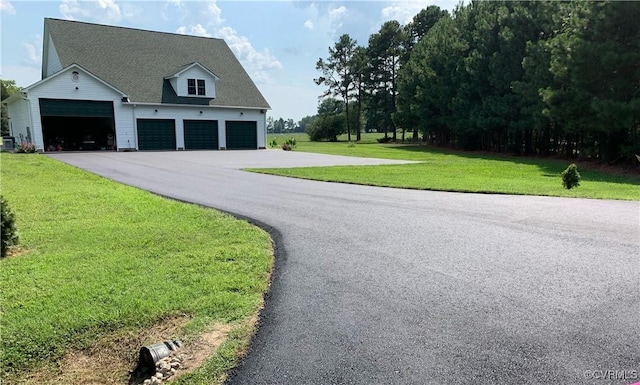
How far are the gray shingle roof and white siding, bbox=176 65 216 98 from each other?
1.95ft

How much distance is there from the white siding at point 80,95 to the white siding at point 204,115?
953 mm

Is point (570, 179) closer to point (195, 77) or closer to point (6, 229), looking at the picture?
point (6, 229)

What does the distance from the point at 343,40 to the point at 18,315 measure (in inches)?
2146

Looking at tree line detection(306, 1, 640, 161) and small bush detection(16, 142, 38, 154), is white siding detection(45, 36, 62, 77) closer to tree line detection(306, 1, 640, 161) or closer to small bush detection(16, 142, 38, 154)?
small bush detection(16, 142, 38, 154)

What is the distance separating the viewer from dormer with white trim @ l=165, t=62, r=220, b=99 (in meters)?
27.1

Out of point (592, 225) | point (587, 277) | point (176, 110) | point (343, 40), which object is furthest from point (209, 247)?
point (343, 40)

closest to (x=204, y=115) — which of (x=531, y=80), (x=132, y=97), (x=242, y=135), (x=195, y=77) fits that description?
(x=195, y=77)

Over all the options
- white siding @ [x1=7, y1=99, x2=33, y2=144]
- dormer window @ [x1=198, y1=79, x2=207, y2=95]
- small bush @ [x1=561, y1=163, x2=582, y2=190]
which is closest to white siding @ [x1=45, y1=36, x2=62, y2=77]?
white siding @ [x1=7, y1=99, x2=33, y2=144]

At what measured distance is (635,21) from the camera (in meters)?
15.5

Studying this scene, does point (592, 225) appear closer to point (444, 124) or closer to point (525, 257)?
point (525, 257)

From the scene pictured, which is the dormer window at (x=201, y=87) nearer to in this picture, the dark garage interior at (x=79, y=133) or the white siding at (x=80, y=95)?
the white siding at (x=80, y=95)

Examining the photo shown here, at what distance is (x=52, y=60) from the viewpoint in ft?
88.1
